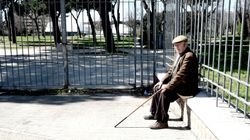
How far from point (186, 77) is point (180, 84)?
0.47ft

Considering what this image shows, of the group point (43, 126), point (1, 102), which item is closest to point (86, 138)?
point (43, 126)

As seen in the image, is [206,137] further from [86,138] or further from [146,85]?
[146,85]

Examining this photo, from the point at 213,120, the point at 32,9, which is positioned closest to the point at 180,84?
the point at 213,120

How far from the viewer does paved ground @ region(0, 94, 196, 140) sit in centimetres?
561

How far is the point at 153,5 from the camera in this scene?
352 inches

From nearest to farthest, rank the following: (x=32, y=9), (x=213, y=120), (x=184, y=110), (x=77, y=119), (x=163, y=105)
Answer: (x=213, y=120) < (x=163, y=105) < (x=184, y=110) < (x=77, y=119) < (x=32, y=9)

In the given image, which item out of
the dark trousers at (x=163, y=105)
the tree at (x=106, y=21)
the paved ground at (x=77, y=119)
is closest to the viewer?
the paved ground at (x=77, y=119)

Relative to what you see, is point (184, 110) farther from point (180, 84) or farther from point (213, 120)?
point (213, 120)

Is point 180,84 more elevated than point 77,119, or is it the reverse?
point 180,84

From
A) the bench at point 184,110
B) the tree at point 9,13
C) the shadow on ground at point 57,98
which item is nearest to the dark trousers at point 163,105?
the bench at point 184,110

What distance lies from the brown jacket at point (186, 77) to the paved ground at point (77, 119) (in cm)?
63

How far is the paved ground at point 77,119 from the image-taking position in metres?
5.61

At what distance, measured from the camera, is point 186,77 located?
5660mm

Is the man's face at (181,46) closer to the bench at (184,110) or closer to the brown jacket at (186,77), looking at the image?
the brown jacket at (186,77)
